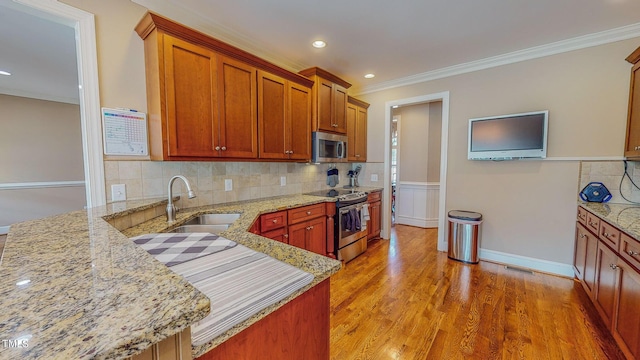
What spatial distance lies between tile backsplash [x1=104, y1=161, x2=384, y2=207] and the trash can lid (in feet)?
6.13

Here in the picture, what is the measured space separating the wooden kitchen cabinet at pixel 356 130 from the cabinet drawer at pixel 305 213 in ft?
4.15

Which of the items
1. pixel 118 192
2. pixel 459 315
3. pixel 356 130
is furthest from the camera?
pixel 356 130

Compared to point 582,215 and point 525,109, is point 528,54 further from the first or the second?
point 582,215

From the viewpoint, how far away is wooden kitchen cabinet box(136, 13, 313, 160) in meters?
1.82

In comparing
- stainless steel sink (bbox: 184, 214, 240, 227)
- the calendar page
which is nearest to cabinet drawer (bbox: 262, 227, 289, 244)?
stainless steel sink (bbox: 184, 214, 240, 227)

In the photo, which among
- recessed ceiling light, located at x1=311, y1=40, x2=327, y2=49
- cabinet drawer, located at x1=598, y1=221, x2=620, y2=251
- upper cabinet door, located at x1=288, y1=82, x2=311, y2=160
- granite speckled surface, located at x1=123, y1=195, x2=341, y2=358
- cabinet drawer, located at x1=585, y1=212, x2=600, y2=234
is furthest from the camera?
upper cabinet door, located at x1=288, y1=82, x2=311, y2=160

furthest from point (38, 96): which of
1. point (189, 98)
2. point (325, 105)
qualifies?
point (325, 105)

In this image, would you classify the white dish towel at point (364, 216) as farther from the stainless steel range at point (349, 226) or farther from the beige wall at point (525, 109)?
the beige wall at point (525, 109)

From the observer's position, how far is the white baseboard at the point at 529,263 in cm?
278

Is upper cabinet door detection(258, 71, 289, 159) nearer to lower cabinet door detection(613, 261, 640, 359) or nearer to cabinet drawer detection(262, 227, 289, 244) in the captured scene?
cabinet drawer detection(262, 227, 289, 244)

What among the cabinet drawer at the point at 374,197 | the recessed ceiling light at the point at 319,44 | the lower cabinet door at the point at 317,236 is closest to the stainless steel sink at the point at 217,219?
the lower cabinet door at the point at 317,236

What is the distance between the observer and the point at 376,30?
245cm

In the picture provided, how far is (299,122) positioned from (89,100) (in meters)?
1.83

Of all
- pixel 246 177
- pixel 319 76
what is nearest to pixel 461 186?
pixel 319 76
